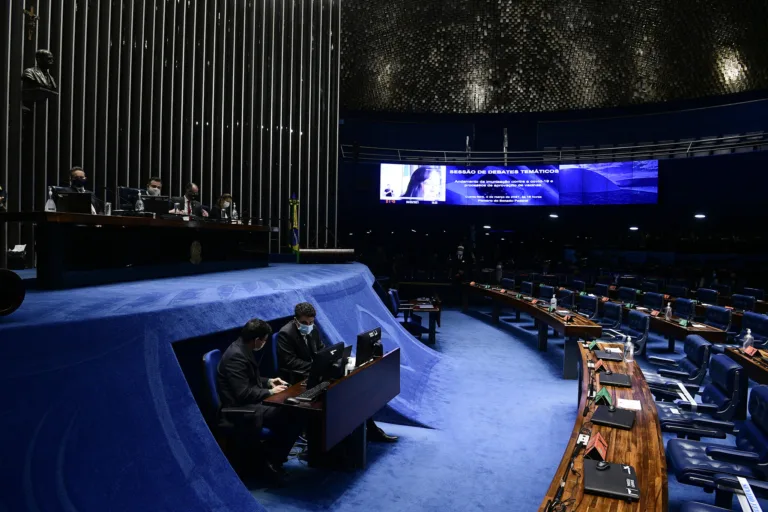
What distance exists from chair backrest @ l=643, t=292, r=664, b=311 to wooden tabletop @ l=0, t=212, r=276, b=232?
6672mm

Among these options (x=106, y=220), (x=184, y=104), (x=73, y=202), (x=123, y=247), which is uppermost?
(x=184, y=104)

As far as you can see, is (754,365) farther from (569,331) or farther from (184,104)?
(184,104)

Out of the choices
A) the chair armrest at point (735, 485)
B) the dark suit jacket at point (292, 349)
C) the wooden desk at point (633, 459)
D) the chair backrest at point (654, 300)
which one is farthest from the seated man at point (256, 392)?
the chair backrest at point (654, 300)

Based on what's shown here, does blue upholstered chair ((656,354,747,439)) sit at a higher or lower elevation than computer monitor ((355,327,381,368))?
lower

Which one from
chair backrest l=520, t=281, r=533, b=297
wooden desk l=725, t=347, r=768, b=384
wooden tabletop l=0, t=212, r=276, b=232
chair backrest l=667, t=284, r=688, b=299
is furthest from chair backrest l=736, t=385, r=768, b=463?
chair backrest l=520, t=281, r=533, b=297

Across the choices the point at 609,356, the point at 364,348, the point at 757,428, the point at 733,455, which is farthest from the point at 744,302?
the point at 364,348

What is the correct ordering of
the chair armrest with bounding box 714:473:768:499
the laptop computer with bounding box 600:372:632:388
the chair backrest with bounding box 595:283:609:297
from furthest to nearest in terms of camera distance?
A: the chair backrest with bounding box 595:283:609:297, the laptop computer with bounding box 600:372:632:388, the chair armrest with bounding box 714:473:768:499

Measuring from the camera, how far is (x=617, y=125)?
584 inches

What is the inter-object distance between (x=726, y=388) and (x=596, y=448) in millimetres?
1941

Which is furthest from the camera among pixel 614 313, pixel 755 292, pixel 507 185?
pixel 507 185

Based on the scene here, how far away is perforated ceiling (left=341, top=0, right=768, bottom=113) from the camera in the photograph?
43.3ft

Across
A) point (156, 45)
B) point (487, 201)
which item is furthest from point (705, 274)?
point (156, 45)

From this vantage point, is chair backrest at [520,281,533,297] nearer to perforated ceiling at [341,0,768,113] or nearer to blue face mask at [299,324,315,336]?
perforated ceiling at [341,0,768,113]

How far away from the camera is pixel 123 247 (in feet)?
17.8
